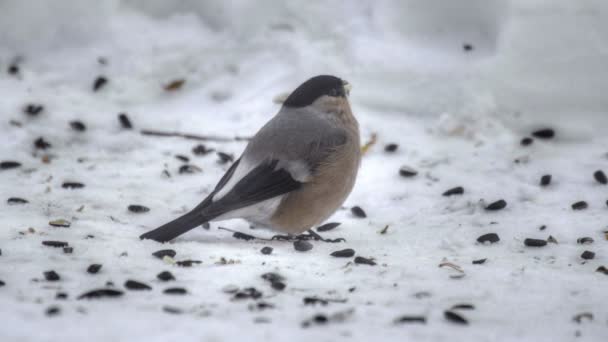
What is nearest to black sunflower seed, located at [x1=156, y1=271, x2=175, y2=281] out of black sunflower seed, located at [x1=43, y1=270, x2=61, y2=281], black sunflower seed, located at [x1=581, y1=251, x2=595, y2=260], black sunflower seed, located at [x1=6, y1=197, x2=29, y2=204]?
black sunflower seed, located at [x1=43, y1=270, x2=61, y2=281]

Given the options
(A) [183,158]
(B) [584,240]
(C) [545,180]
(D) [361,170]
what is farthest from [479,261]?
(A) [183,158]

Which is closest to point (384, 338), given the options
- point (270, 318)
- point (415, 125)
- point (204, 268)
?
point (270, 318)

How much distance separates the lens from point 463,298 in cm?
291

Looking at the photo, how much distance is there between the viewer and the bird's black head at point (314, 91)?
4156mm

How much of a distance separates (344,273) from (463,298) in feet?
A: 1.85

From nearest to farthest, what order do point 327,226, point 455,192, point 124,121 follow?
1. point 327,226
2. point 455,192
3. point 124,121

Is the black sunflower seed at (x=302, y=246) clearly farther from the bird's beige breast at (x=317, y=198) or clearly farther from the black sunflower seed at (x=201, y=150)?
the black sunflower seed at (x=201, y=150)

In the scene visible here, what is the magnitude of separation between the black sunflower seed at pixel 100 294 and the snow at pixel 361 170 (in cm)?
4

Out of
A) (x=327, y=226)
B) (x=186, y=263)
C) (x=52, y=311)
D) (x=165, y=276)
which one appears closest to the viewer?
(x=52, y=311)

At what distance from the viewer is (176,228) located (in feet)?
11.8

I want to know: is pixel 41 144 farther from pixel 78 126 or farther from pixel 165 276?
pixel 165 276

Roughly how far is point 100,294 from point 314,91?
1.82 m

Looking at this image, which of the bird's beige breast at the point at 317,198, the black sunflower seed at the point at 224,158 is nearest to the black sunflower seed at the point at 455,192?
the bird's beige breast at the point at 317,198

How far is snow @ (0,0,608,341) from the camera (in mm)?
2756
